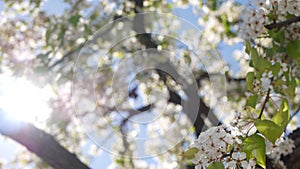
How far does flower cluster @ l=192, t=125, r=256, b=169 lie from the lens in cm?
95

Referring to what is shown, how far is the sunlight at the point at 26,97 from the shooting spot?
7.12 ft

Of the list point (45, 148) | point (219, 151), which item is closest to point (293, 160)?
point (219, 151)

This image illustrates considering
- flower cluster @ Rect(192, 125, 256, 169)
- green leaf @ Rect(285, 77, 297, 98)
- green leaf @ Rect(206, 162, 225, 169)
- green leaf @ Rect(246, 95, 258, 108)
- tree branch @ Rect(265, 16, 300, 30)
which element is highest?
tree branch @ Rect(265, 16, 300, 30)

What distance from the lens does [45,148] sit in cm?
164

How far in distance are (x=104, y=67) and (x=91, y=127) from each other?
76 cm

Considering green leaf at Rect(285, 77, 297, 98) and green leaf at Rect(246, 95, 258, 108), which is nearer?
green leaf at Rect(246, 95, 258, 108)

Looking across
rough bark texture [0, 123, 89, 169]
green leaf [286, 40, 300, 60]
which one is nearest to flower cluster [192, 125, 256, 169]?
green leaf [286, 40, 300, 60]

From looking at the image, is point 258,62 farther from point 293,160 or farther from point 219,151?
point 293,160

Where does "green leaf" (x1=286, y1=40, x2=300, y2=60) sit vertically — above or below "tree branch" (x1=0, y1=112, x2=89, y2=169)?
above

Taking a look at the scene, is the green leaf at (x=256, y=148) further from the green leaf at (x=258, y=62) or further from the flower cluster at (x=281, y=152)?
the flower cluster at (x=281, y=152)

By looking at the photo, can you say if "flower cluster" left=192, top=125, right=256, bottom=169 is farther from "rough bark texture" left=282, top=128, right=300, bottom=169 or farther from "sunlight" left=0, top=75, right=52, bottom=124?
"sunlight" left=0, top=75, right=52, bottom=124

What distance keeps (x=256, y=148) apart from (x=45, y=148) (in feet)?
3.11

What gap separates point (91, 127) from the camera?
6.00 ft

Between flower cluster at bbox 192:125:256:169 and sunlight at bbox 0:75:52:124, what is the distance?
1.28m
